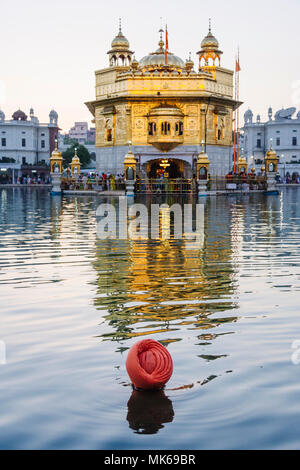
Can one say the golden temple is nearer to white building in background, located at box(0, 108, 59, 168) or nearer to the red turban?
white building in background, located at box(0, 108, 59, 168)

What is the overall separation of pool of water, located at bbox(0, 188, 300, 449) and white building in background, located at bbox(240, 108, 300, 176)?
3197 inches

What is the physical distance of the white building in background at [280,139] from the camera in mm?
92188

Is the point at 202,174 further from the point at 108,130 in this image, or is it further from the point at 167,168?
the point at 108,130

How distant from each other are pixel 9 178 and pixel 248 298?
259 feet

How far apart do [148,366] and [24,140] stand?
3527 inches

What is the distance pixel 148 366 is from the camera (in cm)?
499

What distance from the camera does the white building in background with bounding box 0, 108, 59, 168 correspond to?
90000 mm

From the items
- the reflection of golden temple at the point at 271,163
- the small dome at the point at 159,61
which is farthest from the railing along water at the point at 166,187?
the small dome at the point at 159,61

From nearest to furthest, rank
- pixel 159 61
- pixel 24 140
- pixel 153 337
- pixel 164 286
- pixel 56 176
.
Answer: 1. pixel 153 337
2. pixel 164 286
3. pixel 56 176
4. pixel 159 61
5. pixel 24 140

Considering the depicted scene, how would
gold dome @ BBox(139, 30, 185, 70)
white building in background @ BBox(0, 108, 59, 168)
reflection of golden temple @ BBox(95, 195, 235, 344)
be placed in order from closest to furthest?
reflection of golden temple @ BBox(95, 195, 235, 344), gold dome @ BBox(139, 30, 185, 70), white building in background @ BBox(0, 108, 59, 168)

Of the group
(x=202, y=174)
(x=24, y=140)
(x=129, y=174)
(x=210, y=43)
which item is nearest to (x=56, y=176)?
(x=129, y=174)

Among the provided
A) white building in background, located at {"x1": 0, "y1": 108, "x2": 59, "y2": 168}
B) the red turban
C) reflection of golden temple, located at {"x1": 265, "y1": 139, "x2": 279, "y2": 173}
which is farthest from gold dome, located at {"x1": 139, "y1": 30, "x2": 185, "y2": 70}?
the red turban

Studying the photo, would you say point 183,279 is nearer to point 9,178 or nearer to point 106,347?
point 106,347

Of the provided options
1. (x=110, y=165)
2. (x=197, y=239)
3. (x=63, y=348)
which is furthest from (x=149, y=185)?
(x=63, y=348)
